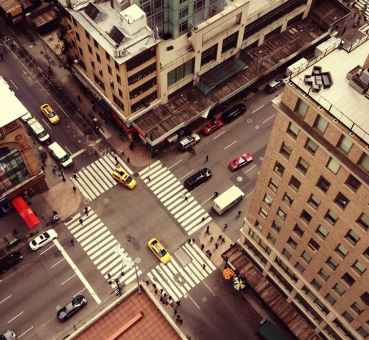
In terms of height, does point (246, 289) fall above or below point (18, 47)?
below

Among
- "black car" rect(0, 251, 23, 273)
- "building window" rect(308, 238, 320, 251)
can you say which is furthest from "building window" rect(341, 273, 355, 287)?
"black car" rect(0, 251, 23, 273)

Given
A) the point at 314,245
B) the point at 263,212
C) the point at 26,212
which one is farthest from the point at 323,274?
the point at 26,212

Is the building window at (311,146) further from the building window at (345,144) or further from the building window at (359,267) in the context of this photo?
the building window at (359,267)

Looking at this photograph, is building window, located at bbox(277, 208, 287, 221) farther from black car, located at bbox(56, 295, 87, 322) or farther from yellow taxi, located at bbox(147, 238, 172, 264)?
black car, located at bbox(56, 295, 87, 322)

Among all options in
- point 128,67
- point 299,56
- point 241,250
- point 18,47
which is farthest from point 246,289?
point 18,47

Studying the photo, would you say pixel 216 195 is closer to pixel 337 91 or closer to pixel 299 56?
pixel 299 56

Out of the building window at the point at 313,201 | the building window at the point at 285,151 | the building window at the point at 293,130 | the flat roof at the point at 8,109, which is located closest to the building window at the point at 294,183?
the building window at the point at 313,201
